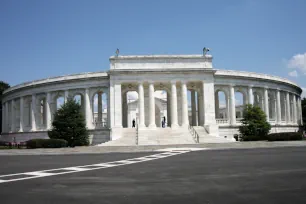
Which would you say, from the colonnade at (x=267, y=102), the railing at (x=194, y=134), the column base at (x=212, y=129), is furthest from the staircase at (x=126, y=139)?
the colonnade at (x=267, y=102)

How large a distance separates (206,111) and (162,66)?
36.7 ft

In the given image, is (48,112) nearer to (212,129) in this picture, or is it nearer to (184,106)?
(184,106)

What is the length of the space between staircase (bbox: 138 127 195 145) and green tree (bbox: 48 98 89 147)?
380 inches

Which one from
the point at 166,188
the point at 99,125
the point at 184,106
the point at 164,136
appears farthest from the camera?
the point at 99,125

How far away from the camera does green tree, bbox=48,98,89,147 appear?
46562mm

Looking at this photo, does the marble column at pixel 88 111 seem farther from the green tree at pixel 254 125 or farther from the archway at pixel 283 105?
the archway at pixel 283 105

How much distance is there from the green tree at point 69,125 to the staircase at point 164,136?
31.7ft

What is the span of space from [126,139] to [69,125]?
30.1 feet

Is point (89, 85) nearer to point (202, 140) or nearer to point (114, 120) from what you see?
point (114, 120)

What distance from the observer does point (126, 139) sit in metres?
46.6

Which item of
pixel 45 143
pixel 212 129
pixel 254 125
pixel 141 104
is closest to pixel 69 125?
pixel 45 143

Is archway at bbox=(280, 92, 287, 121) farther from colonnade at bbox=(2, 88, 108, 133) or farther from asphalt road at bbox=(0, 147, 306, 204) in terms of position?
asphalt road at bbox=(0, 147, 306, 204)

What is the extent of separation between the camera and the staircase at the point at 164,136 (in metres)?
45.2

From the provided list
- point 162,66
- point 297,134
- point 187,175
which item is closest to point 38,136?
point 162,66
